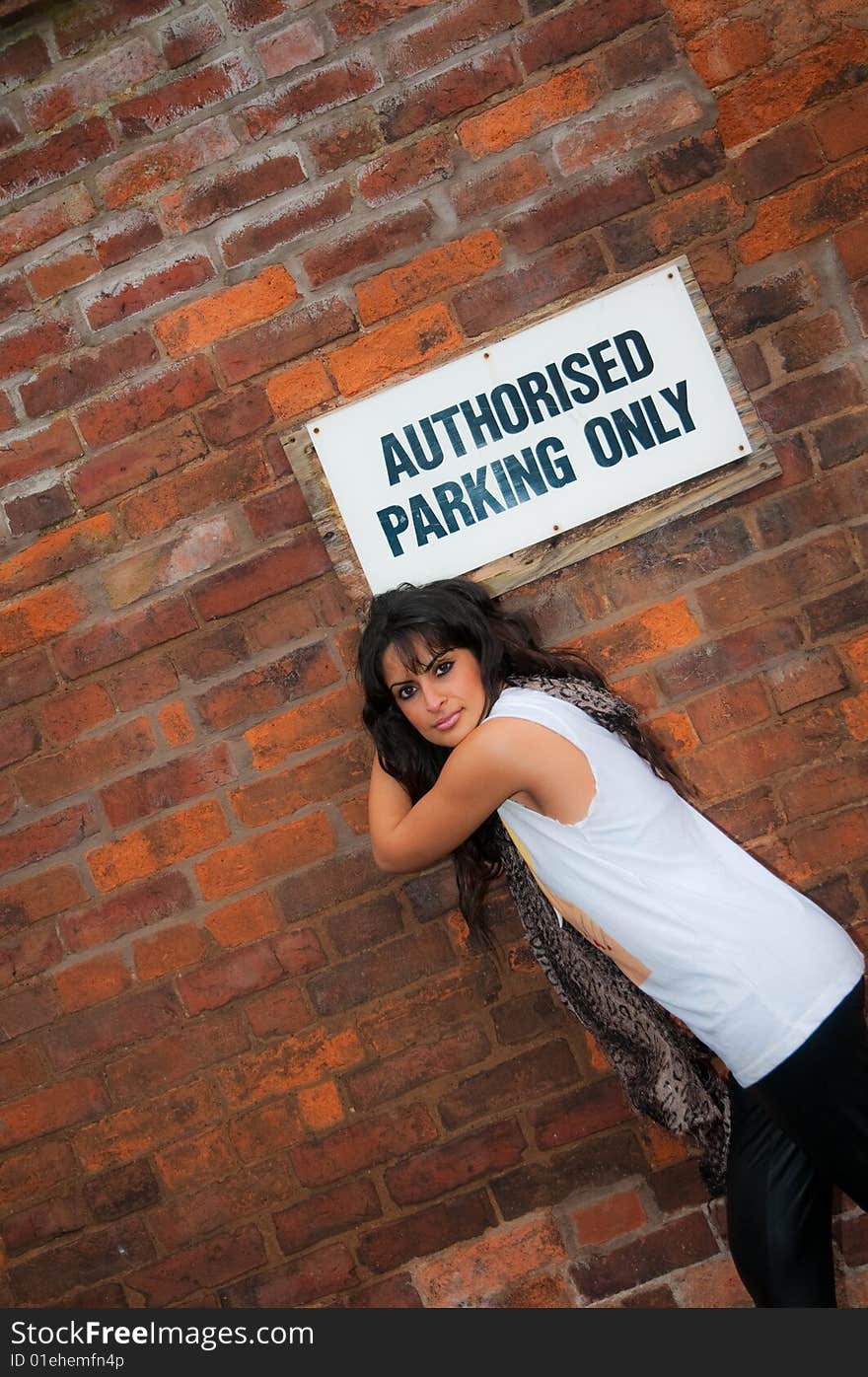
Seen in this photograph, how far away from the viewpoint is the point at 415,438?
1892 mm

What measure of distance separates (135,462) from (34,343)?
302 mm

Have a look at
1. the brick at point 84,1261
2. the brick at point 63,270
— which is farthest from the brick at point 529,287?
the brick at point 84,1261

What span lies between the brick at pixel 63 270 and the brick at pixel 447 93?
599mm

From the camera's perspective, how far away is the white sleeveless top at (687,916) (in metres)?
1.54

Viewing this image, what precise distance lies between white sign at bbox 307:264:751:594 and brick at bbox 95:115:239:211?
0.53 meters

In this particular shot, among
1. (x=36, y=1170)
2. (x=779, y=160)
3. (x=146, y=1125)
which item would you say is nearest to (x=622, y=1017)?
(x=146, y=1125)

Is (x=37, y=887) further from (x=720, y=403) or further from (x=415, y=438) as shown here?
(x=720, y=403)

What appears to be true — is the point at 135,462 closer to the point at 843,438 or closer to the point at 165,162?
the point at 165,162

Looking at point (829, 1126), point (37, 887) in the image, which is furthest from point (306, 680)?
point (829, 1126)

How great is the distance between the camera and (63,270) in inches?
78.0

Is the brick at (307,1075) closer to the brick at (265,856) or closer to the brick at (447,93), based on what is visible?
the brick at (265,856)

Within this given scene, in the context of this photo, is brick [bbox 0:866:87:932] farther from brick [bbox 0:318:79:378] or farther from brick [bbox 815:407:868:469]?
brick [bbox 815:407:868:469]

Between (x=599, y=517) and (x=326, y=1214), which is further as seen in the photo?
(x=326, y=1214)

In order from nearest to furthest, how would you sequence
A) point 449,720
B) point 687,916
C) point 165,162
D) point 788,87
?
point 687,916
point 449,720
point 788,87
point 165,162
